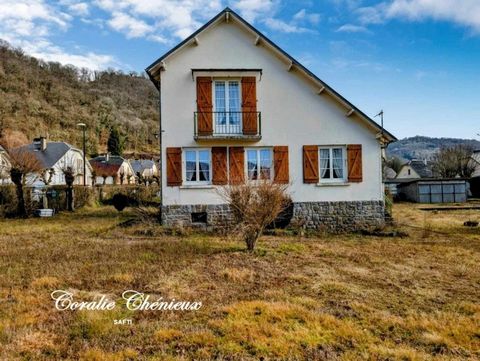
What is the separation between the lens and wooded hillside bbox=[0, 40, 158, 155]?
Answer: 6431 cm

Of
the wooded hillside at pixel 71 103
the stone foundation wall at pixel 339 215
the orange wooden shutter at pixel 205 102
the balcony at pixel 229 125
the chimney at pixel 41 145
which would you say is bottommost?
the stone foundation wall at pixel 339 215

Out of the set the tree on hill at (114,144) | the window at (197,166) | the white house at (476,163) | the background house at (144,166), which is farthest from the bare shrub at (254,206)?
the tree on hill at (114,144)

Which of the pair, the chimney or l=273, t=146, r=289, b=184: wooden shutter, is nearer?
l=273, t=146, r=289, b=184: wooden shutter

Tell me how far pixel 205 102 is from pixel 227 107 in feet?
3.08

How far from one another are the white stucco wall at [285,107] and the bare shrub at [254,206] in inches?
175

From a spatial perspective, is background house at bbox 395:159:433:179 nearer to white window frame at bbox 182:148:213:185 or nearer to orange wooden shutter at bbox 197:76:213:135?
white window frame at bbox 182:148:213:185

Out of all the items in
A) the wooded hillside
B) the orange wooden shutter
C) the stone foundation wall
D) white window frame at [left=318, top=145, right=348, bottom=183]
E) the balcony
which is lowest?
the stone foundation wall

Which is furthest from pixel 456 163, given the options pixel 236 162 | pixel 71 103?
pixel 71 103

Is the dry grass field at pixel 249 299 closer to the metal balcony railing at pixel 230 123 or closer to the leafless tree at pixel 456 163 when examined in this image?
the metal balcony railing at pixel 230 123

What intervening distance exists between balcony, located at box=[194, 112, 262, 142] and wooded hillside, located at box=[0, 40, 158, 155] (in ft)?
170

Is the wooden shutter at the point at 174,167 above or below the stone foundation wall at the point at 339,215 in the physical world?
above

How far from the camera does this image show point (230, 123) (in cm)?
1477

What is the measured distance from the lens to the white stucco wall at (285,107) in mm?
14742

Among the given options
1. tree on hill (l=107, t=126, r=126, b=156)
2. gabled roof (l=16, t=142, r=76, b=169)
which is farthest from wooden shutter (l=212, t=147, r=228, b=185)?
tree on hill (l=107, t=126, r=126, b=156)
